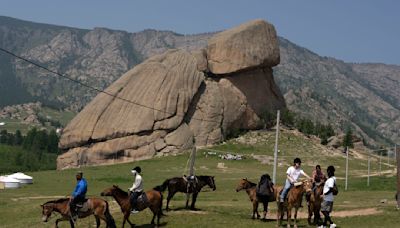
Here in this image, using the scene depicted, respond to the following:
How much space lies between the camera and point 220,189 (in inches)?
1986

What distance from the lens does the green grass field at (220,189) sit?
Result: 26.1 m

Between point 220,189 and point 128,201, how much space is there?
2758 cm

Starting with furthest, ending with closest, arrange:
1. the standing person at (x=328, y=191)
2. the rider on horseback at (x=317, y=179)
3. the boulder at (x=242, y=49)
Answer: the boulder at (x=242, y=49) → the rider on horseback at (x=317, y=179) → the standing person at (x=328, y=191)

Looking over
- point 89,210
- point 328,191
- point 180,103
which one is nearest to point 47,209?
point 89,210

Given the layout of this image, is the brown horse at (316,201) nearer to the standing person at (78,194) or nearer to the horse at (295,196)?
the horse at (295,196)

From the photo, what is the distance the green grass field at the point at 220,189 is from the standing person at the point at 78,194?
2.40 m

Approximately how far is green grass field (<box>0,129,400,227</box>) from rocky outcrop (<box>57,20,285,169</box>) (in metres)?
5.58

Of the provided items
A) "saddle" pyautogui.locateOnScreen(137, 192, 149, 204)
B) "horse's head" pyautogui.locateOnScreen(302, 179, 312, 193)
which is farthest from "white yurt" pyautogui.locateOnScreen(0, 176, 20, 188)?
"horse's head" pyautogui.locateOnScreen(302, 179, 312, 193)

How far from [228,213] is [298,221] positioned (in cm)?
420

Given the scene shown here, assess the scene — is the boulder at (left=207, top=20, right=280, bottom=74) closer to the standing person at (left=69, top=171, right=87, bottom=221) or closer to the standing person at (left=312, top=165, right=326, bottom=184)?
the standing person at (left=312, top=165, right=326, bottom=184)

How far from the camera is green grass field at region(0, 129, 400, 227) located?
26141 millimetres

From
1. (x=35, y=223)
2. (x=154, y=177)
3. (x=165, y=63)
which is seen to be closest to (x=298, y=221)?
(x=35, y=223)

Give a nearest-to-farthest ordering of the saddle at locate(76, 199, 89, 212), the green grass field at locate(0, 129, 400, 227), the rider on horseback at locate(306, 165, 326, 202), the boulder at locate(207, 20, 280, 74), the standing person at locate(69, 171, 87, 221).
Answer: the standing person at locate(69, 171, 87, 221), the saddle at locate(76, 199, 89, 212), the rider on horseback at locate(306, 165, 326, 202), the green grass field at locate(0, 129, 400, 227), the boulder at locate(207, 20, 280, 74)

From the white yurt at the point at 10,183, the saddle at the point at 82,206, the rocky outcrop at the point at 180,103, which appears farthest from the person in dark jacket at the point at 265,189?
the rocky outcrop at the point at 180,103
